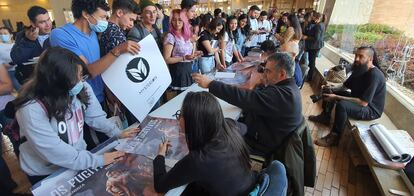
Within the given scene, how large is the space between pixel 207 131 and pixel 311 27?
4810mm

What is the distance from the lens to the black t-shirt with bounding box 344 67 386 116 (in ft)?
7.84

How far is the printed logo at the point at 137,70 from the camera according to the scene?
1.48 meters

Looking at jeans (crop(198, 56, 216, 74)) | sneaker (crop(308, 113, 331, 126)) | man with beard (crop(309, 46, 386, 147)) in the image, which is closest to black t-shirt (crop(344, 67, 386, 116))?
man with beard (crop(309, 46, 386, 147))

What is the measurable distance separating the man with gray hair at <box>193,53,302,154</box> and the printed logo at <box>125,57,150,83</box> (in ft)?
1.18

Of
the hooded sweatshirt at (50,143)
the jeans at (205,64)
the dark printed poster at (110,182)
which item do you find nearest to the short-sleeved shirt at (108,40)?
the hooded sweatshirt at (50,143)

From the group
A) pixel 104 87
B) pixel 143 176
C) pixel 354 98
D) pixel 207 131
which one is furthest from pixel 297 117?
pixel 354 98

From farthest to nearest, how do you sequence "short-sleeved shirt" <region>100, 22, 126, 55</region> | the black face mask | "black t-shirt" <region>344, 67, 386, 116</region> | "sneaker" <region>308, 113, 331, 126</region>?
"sneaker" <region>308, 113, 331, 126</region>
the black face mask
"black t-shirt" <region>344, 67, 386, 116</region>
"short-sleeved shirt" <region>100, 22, 126, 55</region>

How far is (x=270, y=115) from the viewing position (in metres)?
1.49

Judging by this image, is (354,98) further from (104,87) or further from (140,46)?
(104,87)

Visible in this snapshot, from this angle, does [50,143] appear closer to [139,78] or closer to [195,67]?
[139,78]

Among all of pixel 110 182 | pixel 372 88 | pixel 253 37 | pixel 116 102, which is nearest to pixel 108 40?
pixel 116 102

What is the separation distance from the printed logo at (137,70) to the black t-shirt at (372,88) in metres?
2.30

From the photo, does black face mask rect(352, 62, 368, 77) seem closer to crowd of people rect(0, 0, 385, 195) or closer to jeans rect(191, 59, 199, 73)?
crowd of people rect(0, 0, 385, 195)

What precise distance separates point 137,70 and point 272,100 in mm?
905
